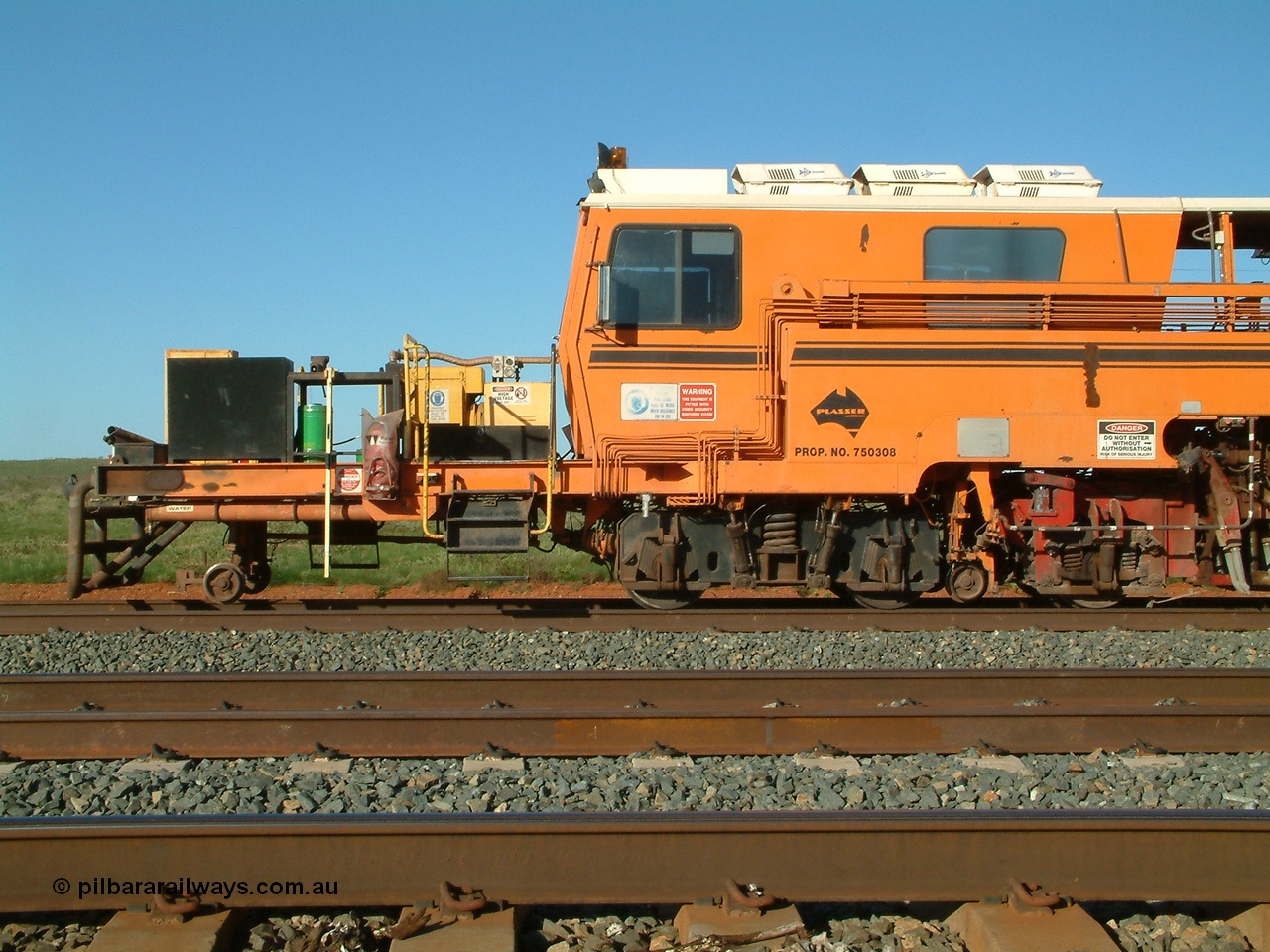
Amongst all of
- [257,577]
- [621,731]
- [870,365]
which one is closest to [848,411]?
[870,365]

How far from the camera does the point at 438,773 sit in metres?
4.75

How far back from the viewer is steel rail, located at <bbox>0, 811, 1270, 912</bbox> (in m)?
3.42

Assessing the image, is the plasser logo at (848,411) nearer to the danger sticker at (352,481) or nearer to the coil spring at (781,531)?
the coil spring at (781,531)

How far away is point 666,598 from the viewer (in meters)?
8.94

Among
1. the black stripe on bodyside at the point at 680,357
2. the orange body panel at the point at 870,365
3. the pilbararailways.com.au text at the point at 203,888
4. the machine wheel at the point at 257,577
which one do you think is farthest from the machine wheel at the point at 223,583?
the pilbararailways.com.au text at the point at 203,888

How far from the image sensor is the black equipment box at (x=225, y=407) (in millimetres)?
8656

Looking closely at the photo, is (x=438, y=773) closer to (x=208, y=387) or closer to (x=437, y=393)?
(x=437, y=393)

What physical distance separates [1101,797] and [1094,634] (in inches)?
154

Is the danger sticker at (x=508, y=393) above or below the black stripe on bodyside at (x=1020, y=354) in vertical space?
below

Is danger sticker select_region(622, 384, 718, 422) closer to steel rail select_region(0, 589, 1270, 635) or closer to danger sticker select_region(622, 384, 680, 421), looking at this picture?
danger sticker select_region(622, 384, 680, 421)

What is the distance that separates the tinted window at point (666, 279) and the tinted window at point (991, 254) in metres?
1.80

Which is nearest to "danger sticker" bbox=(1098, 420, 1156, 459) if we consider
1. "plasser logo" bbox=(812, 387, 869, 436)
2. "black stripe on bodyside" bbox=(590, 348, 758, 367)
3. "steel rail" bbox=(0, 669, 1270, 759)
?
"plasser logo" bbox=(812, 387, 869, 436)

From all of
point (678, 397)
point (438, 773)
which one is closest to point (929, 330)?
point (678, 397)

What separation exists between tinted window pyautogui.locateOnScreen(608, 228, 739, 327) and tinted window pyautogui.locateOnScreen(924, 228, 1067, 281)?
1.80 metres
